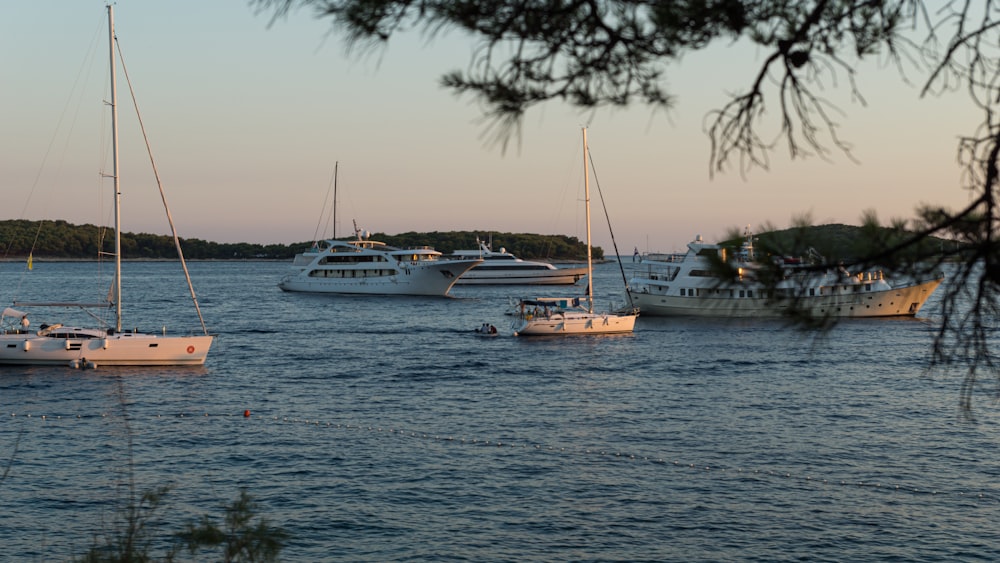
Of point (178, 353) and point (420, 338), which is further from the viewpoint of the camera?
point (420, 338)

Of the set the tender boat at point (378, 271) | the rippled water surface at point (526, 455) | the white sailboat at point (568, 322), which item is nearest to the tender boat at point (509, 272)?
the tender boat at point (378, 271)

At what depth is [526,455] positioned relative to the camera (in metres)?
23.4

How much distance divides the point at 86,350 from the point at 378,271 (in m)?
55.1

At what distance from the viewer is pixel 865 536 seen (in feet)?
57.2

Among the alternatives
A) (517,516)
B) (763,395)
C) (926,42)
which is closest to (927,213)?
(926,42)

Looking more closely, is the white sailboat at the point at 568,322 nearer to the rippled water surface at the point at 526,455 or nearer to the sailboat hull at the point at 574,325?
the sailboat hull at the point at 574,325

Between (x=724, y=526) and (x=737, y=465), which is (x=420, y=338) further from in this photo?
(x=724, y=526)

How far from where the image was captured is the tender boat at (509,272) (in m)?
119

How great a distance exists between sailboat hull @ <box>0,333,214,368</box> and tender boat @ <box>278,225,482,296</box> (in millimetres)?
51167

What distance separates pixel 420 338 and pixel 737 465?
31907mm

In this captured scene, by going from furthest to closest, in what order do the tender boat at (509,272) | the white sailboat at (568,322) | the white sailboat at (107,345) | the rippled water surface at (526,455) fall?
1. the tender boat at (509,272)
2. the white sailboat at (568,322)
3. the white sailboat at (107,345)
4. the rippled water surface at (526,455)

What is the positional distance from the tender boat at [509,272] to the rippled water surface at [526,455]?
245ft

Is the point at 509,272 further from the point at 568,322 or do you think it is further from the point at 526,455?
the point at 526,455

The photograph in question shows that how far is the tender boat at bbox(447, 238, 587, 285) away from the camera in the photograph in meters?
119
